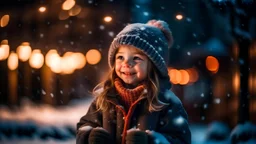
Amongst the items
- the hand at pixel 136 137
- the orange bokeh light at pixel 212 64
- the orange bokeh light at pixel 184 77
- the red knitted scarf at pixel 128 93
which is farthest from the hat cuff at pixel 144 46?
the orange bokeh light at pixel 212 64

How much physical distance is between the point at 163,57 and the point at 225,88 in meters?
2.98

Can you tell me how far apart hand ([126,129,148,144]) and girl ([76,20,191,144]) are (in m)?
0.05

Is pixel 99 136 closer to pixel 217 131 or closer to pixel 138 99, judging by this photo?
pixel 138 99

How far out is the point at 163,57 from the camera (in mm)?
2455

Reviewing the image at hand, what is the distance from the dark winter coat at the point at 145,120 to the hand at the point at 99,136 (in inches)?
3.9

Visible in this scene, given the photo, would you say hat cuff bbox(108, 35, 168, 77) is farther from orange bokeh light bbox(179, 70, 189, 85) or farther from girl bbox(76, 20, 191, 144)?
orange bokeh light bbox(179, 70, 189, 85)

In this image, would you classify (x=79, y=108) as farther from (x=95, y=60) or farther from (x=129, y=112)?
(x=129, y=112)

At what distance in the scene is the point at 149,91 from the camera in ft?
7.80

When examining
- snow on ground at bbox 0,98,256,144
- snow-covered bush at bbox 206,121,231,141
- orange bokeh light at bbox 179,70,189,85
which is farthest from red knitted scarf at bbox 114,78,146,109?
snow-covered bush at bbox 206,121,231,141

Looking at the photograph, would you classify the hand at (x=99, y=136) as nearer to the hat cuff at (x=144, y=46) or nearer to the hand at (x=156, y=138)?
the hand at (x=156, y=138)

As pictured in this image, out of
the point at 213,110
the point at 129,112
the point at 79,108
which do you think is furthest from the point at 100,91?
the point at 213,110

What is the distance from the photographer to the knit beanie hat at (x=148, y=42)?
2344mm

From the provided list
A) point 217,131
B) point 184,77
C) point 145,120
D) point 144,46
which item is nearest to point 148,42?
point 144,46

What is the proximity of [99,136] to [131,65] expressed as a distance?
0.44m
